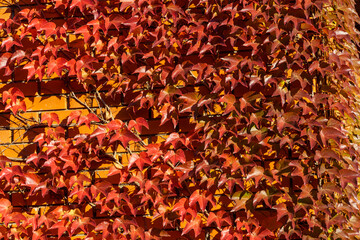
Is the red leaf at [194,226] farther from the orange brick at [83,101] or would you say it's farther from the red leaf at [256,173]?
the orange brick at [83,101]

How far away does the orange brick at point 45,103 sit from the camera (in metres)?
2.30

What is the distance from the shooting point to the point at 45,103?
2.31 meters

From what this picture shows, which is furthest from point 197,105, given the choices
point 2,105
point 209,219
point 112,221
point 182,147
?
point 2,105

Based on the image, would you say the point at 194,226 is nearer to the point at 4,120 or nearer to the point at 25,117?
the point at 25,117

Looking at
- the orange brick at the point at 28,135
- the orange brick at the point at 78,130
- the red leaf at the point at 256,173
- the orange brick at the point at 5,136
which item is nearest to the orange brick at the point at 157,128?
the orange brick at the point at 78,130

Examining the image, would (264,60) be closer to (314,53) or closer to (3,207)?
(314,53)

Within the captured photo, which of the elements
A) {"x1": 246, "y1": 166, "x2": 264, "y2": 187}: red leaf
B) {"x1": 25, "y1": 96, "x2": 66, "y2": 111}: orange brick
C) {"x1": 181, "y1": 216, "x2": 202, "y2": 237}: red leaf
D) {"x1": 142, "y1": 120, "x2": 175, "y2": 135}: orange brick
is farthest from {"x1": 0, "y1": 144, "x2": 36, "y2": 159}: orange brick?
{"x1": 246, "y1": 166, "x2": 264, "y2": 187}: red leaf

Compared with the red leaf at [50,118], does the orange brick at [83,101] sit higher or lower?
higher

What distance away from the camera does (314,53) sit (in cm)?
210

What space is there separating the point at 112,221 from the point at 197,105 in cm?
82

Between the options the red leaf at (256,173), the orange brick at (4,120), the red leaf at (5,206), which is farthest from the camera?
the orange brick at (4,120)

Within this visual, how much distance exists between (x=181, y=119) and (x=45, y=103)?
2.62 ft

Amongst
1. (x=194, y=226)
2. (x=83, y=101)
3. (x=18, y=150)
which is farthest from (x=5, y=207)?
(x=194, y=226)

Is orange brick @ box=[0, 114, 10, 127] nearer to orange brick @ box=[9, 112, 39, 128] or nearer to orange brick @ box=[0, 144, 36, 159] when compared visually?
orange brick @ box=[9, 112, 39, 128]
